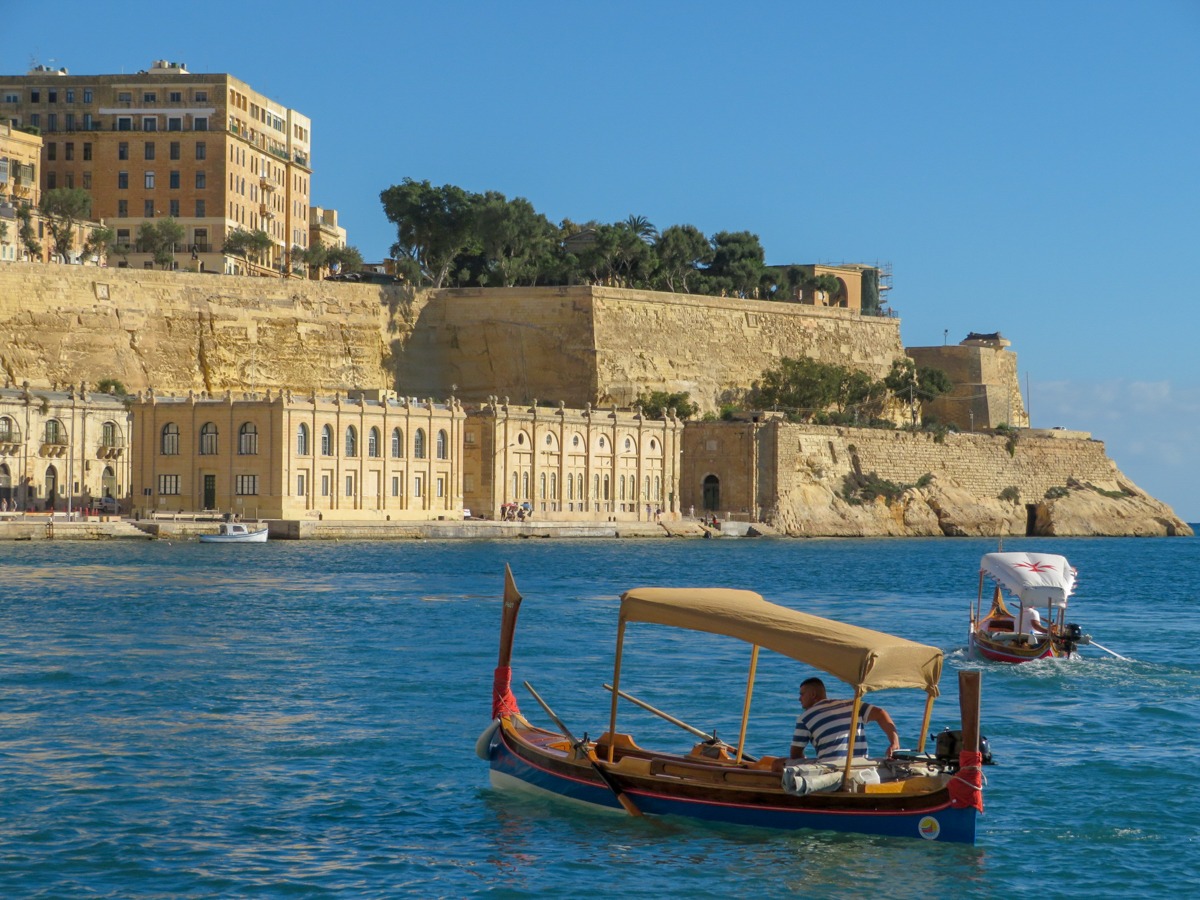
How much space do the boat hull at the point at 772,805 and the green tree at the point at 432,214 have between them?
86723mm

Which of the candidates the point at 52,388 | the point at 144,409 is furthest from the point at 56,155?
the point at 144,409

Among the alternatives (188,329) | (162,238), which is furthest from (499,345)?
(162,238)

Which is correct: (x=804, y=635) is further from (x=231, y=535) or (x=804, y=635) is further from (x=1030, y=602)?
(x=231, y=535)

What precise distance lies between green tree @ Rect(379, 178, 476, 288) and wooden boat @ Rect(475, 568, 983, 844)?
86.6 meters

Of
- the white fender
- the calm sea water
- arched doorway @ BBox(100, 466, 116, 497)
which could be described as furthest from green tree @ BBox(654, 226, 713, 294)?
the white fender

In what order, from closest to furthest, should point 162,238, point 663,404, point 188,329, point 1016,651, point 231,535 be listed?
point 1016,651 < point 231,535 < point 188,329 < point 162,238 < point 663,404

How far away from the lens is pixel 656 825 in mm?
16766

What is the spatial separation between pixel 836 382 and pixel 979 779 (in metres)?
87.5

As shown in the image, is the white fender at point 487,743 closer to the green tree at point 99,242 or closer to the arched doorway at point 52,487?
the arched doorway at point 52,487

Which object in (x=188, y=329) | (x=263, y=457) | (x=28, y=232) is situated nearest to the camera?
(x=263, y=457)

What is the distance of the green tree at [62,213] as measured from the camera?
92438 millimetres

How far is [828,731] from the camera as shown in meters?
16.0

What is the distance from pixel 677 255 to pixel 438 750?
92.9 metres

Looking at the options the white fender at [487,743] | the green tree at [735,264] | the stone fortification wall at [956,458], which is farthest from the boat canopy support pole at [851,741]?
the green tree at [735,264]
